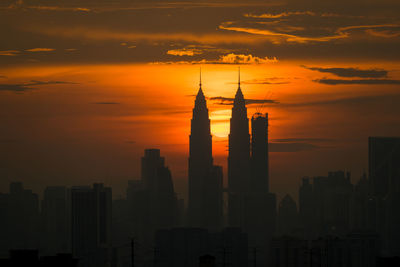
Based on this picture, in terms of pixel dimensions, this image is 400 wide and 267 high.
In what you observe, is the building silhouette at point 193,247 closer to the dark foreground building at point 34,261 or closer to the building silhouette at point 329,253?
the building silhouette at point 329,253

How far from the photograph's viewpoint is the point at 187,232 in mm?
182250

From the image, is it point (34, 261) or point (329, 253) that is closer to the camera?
point (34, 261)

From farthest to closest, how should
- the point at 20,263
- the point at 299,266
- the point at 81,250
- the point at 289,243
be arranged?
the point at 81,250, the point at 289,243, the point at 299,266, the point at 20,263

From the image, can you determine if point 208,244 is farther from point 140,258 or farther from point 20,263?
point 20,263

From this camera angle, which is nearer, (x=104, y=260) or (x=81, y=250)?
(x=104, y=260)

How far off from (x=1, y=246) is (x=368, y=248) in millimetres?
75451

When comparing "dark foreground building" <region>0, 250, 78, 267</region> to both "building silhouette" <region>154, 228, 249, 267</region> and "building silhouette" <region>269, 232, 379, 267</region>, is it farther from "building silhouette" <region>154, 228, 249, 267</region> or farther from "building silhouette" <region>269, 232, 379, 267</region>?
"building silhouette" <region>154, 228, 249, 267</region>

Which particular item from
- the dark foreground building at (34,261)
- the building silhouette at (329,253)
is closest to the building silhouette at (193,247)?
the building silhouette at (329,253)

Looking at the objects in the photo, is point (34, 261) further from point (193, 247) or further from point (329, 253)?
point (329, 253)

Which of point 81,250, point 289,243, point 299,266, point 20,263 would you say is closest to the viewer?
point 20,263

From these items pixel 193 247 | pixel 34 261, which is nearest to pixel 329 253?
pixel 193 247

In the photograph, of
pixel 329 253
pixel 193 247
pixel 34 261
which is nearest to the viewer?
pixel 34 261

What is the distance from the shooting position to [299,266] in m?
161

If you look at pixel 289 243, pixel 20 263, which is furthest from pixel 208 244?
pixel 20 263
